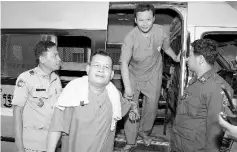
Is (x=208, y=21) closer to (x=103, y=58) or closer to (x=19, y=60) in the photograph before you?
(x=103, y=58)

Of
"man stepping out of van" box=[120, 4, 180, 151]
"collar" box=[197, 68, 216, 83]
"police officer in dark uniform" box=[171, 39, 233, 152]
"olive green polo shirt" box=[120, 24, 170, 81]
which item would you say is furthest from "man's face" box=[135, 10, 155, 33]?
"collar" box=[197, 68, 216, 83]

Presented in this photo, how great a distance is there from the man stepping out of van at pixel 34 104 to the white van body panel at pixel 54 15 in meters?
0.66

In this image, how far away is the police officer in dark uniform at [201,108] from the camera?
2.07 meters

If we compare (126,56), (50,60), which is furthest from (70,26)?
(126,56)

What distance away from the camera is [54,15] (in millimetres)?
2963

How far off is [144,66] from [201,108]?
3.70ft

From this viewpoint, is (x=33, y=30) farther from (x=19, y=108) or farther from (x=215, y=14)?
(x=215, y=14)

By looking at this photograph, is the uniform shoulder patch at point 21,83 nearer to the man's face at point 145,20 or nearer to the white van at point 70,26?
the white van at point 70,26

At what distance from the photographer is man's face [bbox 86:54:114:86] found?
1839 mm

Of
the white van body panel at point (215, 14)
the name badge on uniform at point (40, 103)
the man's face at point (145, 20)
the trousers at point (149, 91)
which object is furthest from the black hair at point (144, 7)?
the name badge on uniform at point (40, 103)

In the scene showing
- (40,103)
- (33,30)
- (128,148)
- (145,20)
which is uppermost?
(145,20)

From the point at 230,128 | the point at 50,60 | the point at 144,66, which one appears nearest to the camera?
the point at 230,128

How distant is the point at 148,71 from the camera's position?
125 inches

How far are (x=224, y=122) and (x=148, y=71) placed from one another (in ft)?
6.15
